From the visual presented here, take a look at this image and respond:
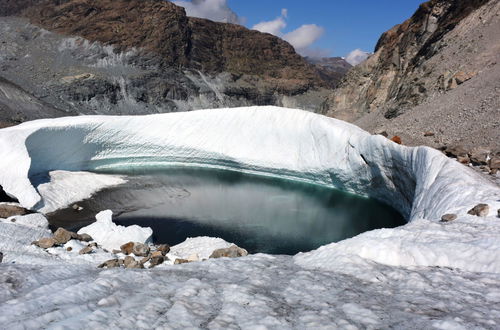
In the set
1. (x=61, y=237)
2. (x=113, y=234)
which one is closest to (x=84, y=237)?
(x=113, y=234)

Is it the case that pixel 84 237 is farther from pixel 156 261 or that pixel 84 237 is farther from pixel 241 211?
pixel 241 211

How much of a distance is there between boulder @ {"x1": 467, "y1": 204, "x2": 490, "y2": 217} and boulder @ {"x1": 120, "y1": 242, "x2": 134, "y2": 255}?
532cm

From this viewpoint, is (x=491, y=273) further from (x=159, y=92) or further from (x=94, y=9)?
(x=94, y=9)

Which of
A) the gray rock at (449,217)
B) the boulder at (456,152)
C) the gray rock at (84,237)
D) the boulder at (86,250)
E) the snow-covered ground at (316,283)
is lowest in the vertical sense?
the gray rock at (84,237)

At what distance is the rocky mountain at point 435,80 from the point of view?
13.7 metres

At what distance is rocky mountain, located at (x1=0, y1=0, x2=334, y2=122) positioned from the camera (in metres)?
40.4

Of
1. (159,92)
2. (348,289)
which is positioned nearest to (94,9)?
(159,92)

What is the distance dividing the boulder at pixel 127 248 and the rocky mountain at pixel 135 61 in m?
27.2

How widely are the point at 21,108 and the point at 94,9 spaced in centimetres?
3020

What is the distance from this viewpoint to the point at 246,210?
11023mm

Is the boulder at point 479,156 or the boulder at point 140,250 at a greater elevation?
the boulder at point 479,156

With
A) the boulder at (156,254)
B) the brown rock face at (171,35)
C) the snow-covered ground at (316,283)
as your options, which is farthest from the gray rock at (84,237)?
the brown rock face at (171,35)

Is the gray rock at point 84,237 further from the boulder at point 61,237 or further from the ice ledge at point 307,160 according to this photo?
the ice ledge at point 307,160

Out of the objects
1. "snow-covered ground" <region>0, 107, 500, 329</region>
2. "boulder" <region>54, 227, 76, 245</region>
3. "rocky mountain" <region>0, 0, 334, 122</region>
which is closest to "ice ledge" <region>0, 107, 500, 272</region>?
"snow-covered ground" <region>0, 107, 500, 329</region>
